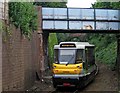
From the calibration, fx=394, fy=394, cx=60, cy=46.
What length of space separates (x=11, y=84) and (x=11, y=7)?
3.59 meters

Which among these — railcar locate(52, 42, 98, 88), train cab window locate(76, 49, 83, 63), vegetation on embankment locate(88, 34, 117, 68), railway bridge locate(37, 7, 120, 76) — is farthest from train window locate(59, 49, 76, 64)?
vegetation on embankment locate(88, 34, 117, 68)

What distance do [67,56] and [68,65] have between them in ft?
2.00

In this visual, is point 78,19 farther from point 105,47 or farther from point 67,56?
point 105,47

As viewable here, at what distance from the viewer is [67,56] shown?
23.8 meters

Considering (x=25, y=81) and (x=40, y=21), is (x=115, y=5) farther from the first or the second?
(x=25, y=81)

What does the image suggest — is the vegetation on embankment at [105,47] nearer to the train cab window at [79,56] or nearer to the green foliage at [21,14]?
the train cab window at [79,56]

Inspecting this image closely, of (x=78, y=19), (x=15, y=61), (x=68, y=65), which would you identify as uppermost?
(x=78, y=19)

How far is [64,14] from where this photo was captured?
34750 mm

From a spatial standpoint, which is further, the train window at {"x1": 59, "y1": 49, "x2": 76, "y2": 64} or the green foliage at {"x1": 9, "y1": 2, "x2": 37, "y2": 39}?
the train window at {"x1": 59, "y1": 49, "x2": 76, "y2": 64}

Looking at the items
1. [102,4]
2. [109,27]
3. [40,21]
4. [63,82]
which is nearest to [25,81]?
[63,82]

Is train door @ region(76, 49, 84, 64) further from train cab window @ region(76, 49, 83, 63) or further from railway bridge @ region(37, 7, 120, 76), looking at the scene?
railway bridge @ region(37, 7, 120, 76)

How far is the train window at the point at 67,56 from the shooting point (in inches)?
931

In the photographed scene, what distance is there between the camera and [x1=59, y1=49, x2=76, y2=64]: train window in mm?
23656

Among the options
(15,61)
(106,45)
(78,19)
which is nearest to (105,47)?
(106,45)
